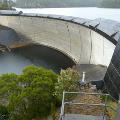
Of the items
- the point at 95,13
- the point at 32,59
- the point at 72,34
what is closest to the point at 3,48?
the point at 32,59

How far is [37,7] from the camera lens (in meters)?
145

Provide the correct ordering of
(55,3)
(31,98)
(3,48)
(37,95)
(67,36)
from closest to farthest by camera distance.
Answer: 1. (31,98)
2. (37,95)
3. (67,36)
4. (3,48)
5. (55,3)

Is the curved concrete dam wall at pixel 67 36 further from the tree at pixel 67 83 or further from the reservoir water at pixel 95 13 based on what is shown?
the reservoir water at pixel 95 13

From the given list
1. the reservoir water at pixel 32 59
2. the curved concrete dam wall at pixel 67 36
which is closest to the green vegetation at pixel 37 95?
the curved concrete dam wall at pixel 67 36

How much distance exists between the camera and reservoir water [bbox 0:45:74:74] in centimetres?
5219

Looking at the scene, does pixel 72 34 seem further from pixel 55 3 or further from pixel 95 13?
pixel 55 3

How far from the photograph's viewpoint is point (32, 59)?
2333 inches

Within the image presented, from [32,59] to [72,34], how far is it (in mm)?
8942

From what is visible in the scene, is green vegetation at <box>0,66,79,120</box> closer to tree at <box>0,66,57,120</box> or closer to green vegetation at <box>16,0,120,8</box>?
tree at <box>0,66,57,120</box>

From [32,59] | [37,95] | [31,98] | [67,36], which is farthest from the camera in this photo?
[32,59]

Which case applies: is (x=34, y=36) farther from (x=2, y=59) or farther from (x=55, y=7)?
(x=55, y=7)

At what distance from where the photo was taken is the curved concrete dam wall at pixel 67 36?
40.0 m

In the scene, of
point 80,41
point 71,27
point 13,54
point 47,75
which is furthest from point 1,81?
point 13,54

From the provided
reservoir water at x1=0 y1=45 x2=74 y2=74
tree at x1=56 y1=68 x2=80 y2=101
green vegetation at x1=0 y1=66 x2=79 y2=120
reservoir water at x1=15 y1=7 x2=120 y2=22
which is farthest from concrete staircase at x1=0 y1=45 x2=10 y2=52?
tree at x1=56 y1=68 x2=80 y2=101
